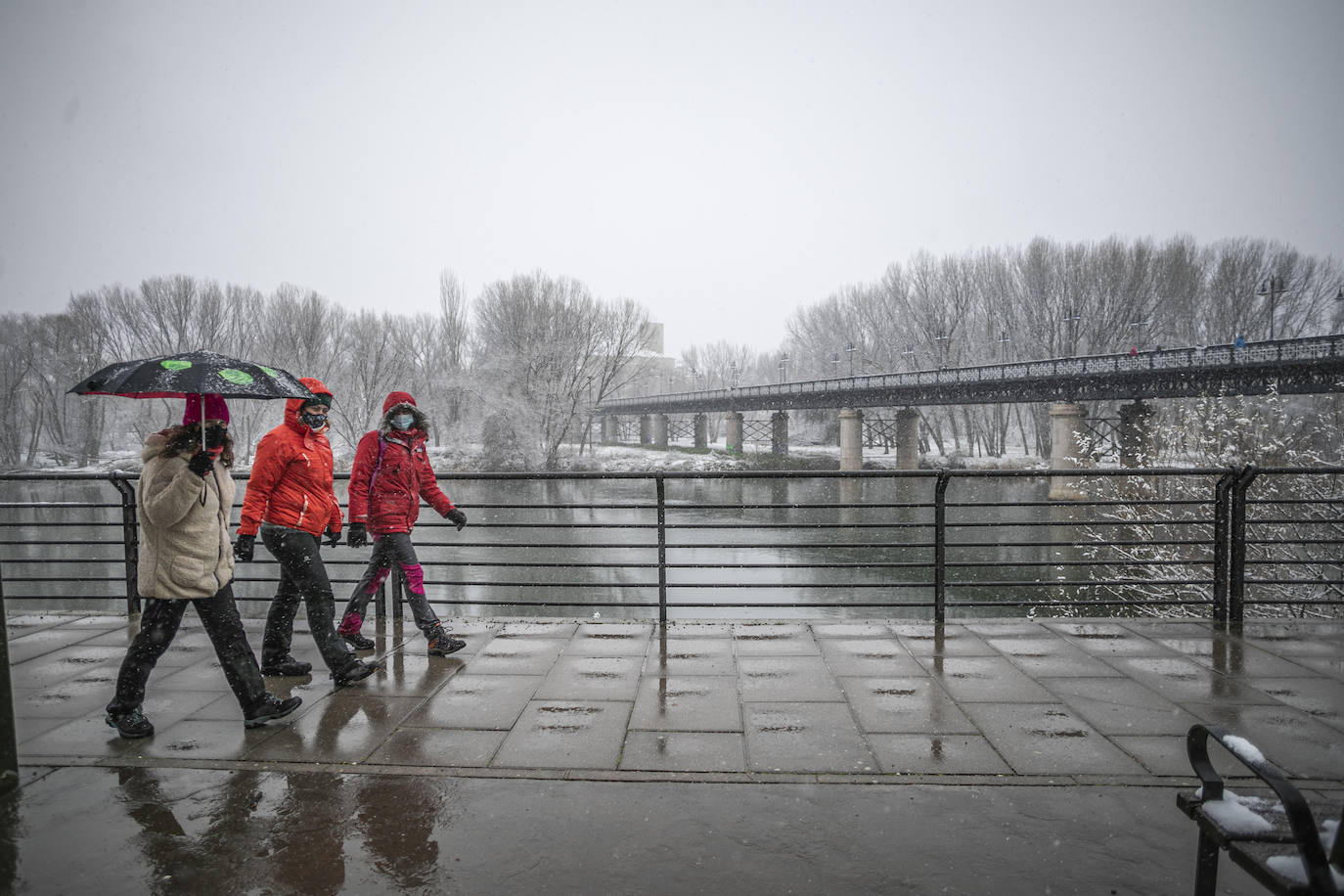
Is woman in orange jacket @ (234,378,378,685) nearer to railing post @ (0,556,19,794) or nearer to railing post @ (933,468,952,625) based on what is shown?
railing post @ (0,556,19,794)

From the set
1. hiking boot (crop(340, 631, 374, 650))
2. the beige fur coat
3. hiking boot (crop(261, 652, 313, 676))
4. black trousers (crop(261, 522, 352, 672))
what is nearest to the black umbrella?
the beige fur coat

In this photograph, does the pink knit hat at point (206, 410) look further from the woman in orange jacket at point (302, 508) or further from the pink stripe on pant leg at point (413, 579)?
the pink stripe on pant leg at point (413, 579)

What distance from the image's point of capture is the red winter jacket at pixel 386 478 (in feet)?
17.0

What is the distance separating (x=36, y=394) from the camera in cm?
4034

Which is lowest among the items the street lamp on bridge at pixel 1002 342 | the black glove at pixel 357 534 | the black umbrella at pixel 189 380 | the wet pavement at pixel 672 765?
the wet pavement at pixel 672 765

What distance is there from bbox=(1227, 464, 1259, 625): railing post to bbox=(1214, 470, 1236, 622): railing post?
0.04 metres

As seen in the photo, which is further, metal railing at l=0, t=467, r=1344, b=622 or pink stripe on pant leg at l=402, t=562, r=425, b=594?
A: metal railing at l=0, t=467, r=1344, b=622

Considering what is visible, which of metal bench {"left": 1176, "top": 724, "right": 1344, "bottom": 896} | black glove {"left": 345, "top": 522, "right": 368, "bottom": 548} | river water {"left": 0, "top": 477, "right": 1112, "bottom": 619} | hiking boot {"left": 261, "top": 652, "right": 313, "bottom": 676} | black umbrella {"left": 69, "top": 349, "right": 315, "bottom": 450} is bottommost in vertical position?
river water {"left": 0, "top": 477, "right": 1112, "bottom": 619}

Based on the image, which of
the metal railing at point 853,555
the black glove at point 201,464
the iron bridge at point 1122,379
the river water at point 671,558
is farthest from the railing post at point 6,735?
the iron bridge at point 1122,379

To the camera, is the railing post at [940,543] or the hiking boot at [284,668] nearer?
the hiking boot at [284,668]

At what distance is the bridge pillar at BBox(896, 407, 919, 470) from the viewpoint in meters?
47.1

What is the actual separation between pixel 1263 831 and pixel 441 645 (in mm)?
4729

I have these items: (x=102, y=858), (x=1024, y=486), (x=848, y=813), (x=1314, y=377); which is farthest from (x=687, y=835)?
(x=1024, y=486)

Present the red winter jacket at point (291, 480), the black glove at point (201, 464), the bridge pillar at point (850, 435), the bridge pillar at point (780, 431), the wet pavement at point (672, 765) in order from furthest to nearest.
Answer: the bridge pillar at point (780, 431) < the bridge pillar at point (850, 435) < the red winter jacket at point (291, 480) < the black glove at point (201, 464) < the wet pavement at point (672, 765)
